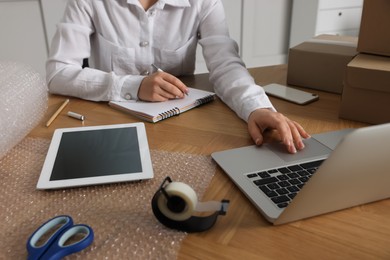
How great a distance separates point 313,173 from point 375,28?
0.47 metres

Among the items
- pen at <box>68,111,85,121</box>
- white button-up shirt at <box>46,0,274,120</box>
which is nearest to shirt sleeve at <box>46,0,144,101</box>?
white button-up shirt at <box>46,0,274,120</box>

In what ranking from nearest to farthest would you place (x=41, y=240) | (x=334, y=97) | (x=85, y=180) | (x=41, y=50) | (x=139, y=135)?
(x=41, y=240) < (x=85, y=180) < (x=139, y=135) < (x=334, y=97) < (x=41, y=50)

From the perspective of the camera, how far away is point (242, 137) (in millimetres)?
715

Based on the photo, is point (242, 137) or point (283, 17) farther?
point (283, 17)

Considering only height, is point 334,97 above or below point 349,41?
below

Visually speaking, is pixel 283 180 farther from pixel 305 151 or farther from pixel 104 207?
pixel 104 207

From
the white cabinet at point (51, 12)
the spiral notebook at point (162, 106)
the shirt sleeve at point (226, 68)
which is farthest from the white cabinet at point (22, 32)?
the spiral notebook at point (162, 106)

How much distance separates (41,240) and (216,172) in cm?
26

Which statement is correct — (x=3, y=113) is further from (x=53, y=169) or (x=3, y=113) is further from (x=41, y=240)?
(x=41, y=240)

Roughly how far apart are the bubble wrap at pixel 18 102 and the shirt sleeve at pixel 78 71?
0.16 m

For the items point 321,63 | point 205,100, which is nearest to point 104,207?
point 205,100

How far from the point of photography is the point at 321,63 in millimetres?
945

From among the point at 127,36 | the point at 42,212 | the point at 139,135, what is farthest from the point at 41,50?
the point at 42,212

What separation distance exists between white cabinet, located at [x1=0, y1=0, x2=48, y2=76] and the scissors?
1.67 m
